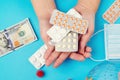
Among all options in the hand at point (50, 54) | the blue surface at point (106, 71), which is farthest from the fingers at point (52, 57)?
the blue surface at point (106, 71)

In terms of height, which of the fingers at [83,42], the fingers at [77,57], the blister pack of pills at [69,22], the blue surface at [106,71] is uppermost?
the blister pack of pills at [69,22]

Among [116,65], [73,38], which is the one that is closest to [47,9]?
[73,38]

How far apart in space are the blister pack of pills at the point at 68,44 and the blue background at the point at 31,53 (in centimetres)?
8

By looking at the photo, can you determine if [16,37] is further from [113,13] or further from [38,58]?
[113,13]

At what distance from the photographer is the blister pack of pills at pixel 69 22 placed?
2.61ft

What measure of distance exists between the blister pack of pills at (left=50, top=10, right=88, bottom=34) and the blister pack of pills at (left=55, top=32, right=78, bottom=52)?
0.02 metres

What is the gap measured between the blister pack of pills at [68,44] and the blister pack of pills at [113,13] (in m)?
0.15

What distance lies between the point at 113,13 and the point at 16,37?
329mm

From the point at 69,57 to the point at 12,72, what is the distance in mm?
194

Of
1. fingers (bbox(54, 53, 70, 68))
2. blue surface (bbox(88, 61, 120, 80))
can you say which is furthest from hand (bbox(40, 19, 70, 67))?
blue surface (bbox(88, 61, 120, 80))

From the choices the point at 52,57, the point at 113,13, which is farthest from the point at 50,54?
the point at 113,13

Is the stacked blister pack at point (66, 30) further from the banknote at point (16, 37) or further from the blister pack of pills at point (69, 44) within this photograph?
the banknote at point (16, 37)

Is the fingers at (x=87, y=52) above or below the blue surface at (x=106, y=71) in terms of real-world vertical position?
above

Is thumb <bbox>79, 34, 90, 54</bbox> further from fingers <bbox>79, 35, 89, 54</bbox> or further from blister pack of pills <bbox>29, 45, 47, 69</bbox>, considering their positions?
blister pack of pills <bbox>29, 45, 47, 69</bbox>
